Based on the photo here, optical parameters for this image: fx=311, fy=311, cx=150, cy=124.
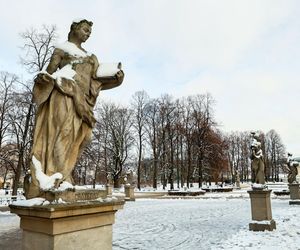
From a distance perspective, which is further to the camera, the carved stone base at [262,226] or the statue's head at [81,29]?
the carved stone base at [262,226]

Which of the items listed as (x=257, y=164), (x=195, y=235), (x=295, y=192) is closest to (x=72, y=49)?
(x=195, y=235)

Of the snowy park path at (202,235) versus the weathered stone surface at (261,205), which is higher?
the weathered stone surface at (261,205)

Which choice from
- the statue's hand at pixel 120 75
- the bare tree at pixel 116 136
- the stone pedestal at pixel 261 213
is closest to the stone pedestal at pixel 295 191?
the stone pedestal at pixel 261 213

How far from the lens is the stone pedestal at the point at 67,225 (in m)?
2.92

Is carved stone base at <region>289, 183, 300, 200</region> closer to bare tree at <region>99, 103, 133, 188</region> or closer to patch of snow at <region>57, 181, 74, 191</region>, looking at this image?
patch of snow at <region>57, 181, 74, 191</region>

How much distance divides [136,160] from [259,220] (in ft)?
125

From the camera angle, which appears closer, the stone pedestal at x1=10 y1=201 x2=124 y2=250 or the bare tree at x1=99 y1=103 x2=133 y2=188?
the stone pedestal at x1=10 y1=201 x2=124 y2=250

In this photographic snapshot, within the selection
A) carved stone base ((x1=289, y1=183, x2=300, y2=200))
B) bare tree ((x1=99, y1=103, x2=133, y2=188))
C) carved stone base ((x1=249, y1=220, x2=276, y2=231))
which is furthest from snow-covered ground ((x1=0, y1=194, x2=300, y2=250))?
bare tree ((x1=99, y1=103, x2=133, y2=188))

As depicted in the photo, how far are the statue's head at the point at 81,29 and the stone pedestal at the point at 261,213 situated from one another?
865cm

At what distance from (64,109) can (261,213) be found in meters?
8.79

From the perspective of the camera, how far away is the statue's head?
379cm

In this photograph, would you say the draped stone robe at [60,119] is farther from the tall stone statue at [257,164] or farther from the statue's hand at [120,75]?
the tall stone statue at [257,164]

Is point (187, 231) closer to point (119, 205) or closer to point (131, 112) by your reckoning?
point (119, 205)

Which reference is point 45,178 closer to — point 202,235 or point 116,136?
point 202,235
